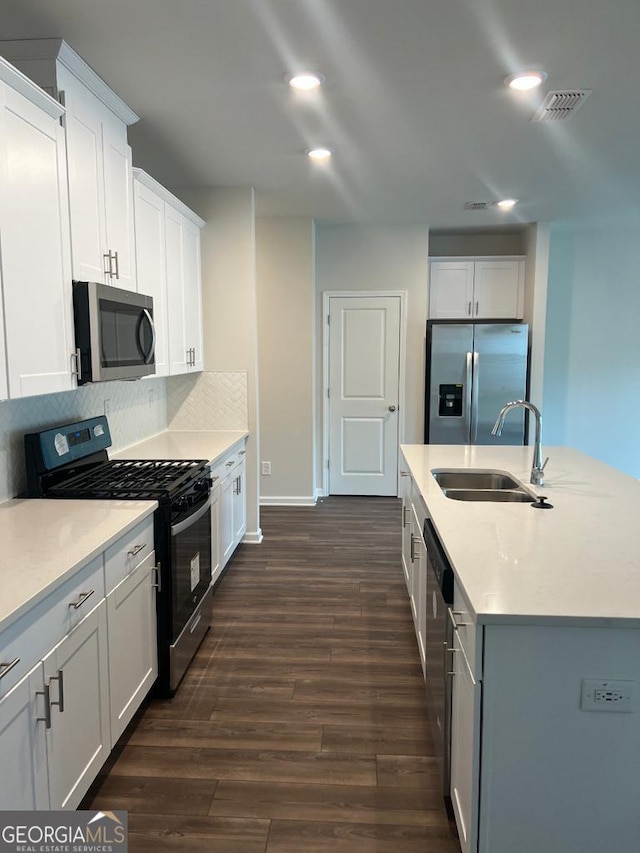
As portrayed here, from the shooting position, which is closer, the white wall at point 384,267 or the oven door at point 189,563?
the oven door at point 189,563

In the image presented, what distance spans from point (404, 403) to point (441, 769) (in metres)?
4.19

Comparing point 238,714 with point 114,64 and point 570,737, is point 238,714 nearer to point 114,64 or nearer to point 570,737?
point 570,737

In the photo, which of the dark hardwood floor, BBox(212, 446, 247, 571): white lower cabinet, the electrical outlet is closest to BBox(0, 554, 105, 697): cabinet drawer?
the dark hardwood floor

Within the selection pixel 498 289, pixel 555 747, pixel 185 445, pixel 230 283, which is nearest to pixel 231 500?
pixel 185 445

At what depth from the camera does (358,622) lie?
333 centimetres

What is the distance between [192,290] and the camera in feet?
13.5

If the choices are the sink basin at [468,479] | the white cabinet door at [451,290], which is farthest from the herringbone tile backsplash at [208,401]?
the white cabinet door at [451,290]

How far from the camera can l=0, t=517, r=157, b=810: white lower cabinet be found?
145 centimetres

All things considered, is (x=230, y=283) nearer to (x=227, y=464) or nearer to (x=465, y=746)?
(x=227, y=464)

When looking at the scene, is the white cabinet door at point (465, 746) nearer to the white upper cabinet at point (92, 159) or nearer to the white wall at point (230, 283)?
the white upper cabinet at point (92, 159)

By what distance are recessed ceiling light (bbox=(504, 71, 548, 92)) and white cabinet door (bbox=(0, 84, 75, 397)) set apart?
1862 mm

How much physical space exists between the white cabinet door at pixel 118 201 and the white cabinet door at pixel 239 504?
5.48 feet

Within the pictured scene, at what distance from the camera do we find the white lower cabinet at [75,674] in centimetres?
145

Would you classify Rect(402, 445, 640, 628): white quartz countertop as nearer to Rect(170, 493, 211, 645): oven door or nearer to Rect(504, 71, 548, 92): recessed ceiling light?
Rect(170, 493, 211, 645): oven door
